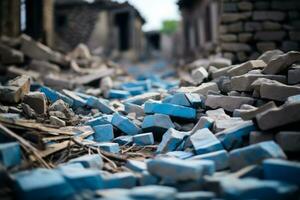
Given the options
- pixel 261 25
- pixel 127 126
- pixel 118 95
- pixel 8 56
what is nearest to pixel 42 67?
pixel 8 56

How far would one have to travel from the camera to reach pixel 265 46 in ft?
23.1

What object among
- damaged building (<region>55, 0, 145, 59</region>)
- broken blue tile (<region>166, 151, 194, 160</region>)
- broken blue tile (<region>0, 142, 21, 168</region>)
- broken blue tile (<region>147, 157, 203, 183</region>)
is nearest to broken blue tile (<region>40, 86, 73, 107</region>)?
broken blue tile (<region>0, 142, 21, 168</region>)

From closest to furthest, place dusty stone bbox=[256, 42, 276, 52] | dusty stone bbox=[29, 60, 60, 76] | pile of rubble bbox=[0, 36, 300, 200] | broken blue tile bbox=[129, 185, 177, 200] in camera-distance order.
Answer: broken blue tile bbox=[129, 185, 177, 200] → pile of rubble bbox=[0, 36, 300, 200] → dusty stone bbox=[256, 42, 276, 52] → dusty stone bbox=[29, 60, 60, 76]

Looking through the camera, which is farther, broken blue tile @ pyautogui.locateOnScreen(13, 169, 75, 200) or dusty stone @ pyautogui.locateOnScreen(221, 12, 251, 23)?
dusty stone @ pyautogui.locateOnScreen(221, 12, 251, 23)

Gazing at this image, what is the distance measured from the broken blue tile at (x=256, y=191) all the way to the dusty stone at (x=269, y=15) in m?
5.35

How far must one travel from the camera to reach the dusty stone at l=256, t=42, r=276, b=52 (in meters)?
7.00

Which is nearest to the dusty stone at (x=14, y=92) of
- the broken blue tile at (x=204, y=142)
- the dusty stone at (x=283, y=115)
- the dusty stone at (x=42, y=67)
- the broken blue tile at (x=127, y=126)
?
the broken blue tile at (x=127, y=126)

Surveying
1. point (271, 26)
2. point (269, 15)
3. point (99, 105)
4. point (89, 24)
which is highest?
point (89, 24)

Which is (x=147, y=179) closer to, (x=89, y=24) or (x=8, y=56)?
(x=8, y=56)

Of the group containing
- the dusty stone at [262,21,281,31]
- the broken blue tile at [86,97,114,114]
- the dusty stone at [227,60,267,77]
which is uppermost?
the dusty stone at [262,21,281,31]

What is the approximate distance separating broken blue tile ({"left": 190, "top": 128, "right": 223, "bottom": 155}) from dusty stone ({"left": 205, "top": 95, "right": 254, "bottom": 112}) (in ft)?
2.44

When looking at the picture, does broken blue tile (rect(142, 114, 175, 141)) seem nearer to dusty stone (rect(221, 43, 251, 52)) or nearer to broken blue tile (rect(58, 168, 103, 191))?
broken blue tile (rect(58, 168, 103, 191))

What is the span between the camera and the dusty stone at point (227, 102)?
3885 mm

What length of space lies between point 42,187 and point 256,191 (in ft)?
4.49
